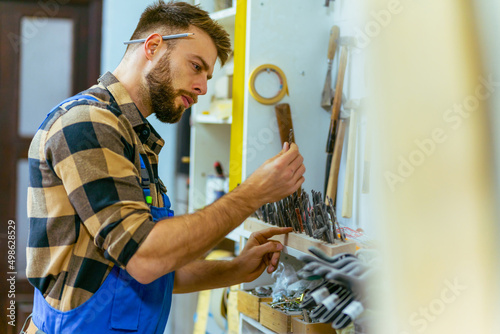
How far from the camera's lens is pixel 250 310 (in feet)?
4.10

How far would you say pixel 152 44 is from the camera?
1116 millimetres

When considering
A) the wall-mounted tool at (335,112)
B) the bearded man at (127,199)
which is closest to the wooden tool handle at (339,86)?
the wall-mounted tool at (335,112)

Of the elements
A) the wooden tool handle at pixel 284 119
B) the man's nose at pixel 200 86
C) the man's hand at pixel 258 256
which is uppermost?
the man's nose at pixel 200 86

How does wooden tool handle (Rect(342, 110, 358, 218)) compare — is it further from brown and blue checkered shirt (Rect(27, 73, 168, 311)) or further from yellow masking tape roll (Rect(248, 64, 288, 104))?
brown and blue checkered shirt (Rect(27, 73, 168, 311))

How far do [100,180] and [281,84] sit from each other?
2.18ft

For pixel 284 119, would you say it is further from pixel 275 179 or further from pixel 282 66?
pixel 275 179

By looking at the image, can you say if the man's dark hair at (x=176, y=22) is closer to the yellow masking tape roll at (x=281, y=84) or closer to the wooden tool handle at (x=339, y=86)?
the yellow masking tape roll at (x=281, y=84)

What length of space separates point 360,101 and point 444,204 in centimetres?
43

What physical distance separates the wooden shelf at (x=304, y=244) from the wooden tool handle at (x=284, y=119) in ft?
0.91

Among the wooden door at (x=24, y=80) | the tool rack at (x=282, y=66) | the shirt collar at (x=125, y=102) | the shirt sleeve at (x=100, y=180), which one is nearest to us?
the shirt sleeve at (x=100, y=180)

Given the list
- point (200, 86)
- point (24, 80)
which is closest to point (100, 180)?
point (200, 86)

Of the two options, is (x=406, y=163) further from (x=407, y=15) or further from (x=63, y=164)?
(x=63, y=164)

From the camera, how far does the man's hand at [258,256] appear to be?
44.6 inches

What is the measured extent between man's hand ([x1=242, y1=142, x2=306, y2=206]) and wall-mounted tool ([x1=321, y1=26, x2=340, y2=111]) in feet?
1.17
